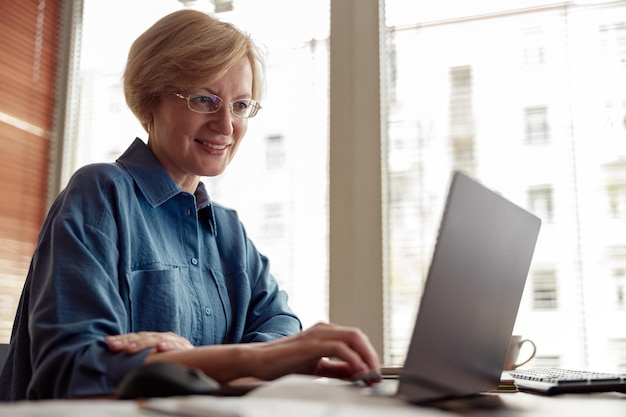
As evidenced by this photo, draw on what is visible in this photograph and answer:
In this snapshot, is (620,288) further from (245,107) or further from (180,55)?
(180,55)

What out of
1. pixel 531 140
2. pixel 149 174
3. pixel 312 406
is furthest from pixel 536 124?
pixel 312 406

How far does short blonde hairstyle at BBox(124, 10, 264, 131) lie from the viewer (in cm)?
145

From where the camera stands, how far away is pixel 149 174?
1.39 metres

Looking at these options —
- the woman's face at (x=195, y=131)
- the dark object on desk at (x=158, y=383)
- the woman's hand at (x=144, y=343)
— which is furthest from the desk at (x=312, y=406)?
the woman's face at (x=195, y=131)

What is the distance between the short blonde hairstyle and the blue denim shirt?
144mm

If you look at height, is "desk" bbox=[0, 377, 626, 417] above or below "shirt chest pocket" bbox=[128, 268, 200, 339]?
below

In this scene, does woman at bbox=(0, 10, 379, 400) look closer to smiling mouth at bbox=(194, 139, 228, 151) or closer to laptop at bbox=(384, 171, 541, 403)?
smiling mouth at bbox=(194, 139, 228, 151)

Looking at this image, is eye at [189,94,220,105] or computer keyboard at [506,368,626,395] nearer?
computer keyboard at [506,368,626,395]

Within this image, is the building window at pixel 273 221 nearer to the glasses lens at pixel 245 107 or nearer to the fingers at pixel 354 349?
the glasses lens at pixel 245 107

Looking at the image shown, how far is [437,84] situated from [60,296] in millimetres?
1579

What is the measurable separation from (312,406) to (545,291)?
161cm

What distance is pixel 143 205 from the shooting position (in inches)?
52.7

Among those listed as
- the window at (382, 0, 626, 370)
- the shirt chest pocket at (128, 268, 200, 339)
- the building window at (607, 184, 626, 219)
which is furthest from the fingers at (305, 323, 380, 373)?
the building window at (607, 184, 626, 219)

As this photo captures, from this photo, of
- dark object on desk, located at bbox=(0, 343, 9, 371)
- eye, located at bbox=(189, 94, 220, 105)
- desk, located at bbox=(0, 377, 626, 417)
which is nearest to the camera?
desk, located at bbox=(0, 377, 626, 417)
